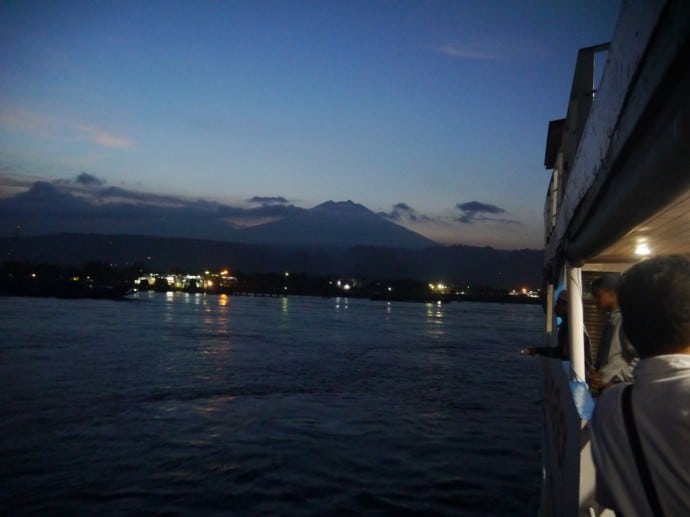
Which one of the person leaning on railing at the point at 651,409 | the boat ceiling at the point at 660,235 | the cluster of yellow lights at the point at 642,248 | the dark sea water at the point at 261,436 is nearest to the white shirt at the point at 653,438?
the person leaning on railing at the point at 651,409

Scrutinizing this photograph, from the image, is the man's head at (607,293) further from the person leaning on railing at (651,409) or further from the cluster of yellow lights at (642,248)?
the person leaning on railing at (651,409)

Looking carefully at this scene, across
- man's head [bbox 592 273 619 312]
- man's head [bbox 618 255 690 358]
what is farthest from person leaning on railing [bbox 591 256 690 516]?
man's head [bbox 592 273 619 312]

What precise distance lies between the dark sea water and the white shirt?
682 centimetres

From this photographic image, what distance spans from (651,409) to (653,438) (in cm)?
7

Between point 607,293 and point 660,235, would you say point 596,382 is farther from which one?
point 660,235

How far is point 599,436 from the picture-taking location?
5.28 feet

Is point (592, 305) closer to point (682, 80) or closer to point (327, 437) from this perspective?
point (327, 437)

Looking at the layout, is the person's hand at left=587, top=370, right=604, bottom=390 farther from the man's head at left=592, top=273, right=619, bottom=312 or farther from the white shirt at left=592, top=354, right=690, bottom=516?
the white shirt at left=592, top=354, right=690, bottom=516

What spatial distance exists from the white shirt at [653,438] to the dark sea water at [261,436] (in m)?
6.82

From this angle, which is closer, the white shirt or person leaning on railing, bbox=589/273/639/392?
the white shirt

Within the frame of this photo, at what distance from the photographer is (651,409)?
145cm

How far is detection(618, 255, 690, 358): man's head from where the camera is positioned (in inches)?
62.7

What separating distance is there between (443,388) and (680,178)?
16824 mm

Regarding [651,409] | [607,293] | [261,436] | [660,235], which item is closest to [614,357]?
[607,293]
